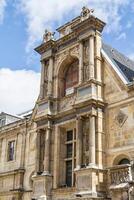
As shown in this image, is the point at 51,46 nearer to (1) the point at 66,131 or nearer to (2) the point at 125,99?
(1) the point at 66,131

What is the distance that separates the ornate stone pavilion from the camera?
18984mm

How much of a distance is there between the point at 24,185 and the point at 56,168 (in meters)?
4.33

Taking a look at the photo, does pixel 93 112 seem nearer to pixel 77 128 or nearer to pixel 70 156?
pixel 77 128

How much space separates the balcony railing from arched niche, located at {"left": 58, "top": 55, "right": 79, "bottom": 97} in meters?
7.36

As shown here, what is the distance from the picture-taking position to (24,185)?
24969 mm

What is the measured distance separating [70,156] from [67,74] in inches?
215

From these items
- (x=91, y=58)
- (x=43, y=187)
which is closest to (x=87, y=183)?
(x=43, y=187)

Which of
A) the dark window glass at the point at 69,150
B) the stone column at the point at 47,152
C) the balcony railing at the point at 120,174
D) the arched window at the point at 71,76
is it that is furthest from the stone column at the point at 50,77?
the balcony railing at the point at 120,174

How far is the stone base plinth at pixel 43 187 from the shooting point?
69.5 feet

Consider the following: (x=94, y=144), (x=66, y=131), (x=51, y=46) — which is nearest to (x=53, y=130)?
(x=66, y=131)

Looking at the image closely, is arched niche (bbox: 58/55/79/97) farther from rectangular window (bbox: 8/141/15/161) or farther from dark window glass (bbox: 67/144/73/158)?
rectangular window (bbox: 8/141/15/161)

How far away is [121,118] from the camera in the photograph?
19547mm

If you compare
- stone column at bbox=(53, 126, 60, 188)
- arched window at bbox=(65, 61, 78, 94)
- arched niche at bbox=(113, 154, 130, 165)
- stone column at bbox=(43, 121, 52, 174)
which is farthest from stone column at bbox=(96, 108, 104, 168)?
arched window at bbox=(65, 61, 78, 94)

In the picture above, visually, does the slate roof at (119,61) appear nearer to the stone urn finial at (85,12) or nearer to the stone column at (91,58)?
the stone column at (91,58)
